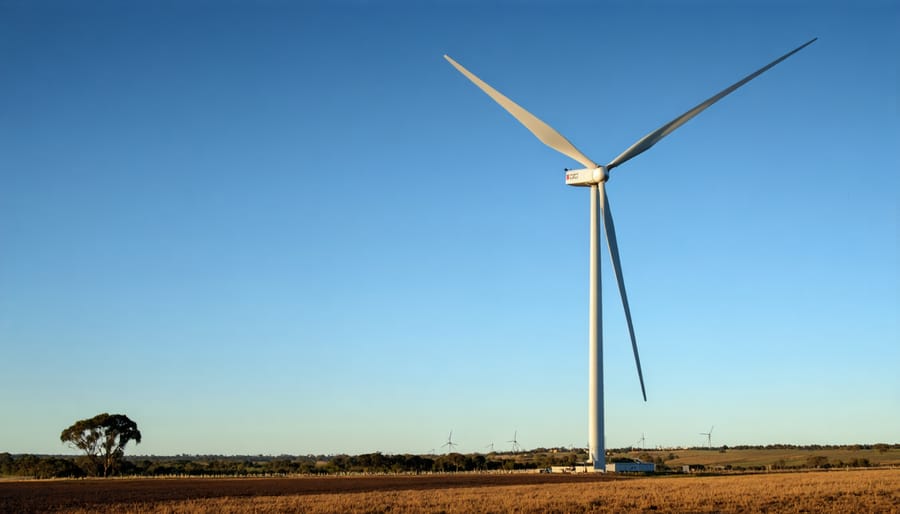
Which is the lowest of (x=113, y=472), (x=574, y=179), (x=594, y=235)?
(x=113, y=472)

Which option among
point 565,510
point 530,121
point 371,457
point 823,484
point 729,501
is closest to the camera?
point 565,510

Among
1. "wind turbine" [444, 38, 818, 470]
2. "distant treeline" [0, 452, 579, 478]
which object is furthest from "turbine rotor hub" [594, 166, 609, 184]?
"distant treeline" [0, 452, 579, 478]

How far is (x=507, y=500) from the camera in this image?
167 feet

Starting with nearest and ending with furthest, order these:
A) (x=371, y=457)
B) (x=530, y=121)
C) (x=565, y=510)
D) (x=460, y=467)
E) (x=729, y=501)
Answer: (x=565, y=510)
(x=729, y=501)
(x=530, y=121)
(x=460, y=467)
(x=371, y=457)

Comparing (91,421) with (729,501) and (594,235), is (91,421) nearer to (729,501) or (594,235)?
(594,235)

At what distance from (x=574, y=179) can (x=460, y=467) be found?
235 feet

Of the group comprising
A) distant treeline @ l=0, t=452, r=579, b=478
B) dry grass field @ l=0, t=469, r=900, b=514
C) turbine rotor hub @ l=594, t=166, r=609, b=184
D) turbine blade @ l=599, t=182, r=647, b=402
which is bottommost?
distant treeline @ l=0, t=452, r=579, b=478

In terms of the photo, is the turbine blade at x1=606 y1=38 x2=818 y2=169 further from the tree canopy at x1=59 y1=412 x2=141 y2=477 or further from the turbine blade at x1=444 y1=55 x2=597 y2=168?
the tree canopy at x1=59 y1=412 x2=141 y2=477

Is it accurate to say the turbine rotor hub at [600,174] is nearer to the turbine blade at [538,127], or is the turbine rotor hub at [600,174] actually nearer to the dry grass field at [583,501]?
the turbine blade at [538,127]

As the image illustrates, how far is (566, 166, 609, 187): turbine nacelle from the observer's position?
281ft

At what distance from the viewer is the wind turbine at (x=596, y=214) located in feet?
263

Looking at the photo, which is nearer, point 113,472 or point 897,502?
point 897,502

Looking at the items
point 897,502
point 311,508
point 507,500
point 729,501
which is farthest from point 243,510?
point 897,502

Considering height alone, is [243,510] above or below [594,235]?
below
